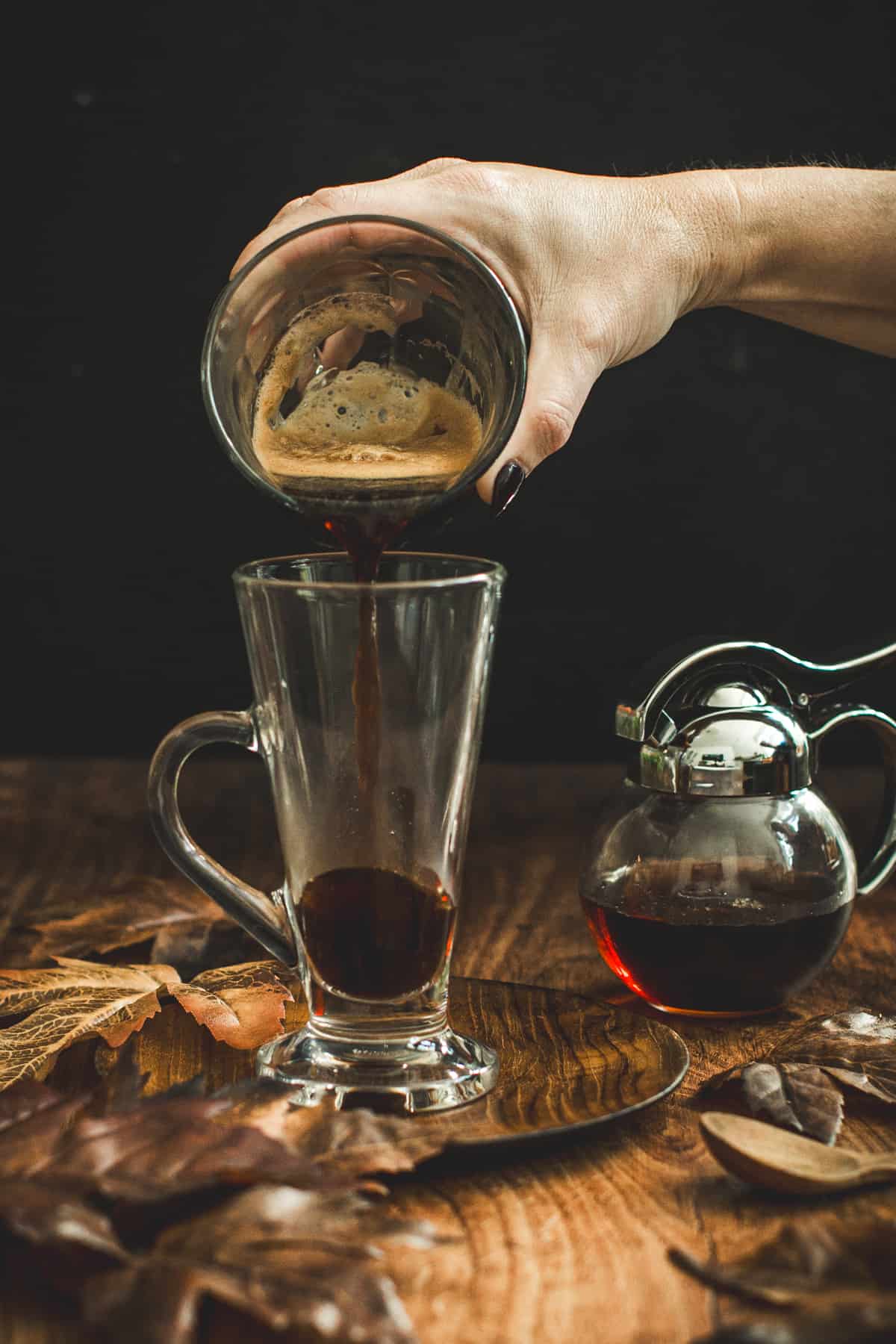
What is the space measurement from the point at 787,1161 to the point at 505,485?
1.27ft

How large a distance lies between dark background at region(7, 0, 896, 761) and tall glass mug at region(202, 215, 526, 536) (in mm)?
831

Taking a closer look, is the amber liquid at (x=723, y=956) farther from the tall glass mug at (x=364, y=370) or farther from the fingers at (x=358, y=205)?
the fingers at (x=358, y=205)

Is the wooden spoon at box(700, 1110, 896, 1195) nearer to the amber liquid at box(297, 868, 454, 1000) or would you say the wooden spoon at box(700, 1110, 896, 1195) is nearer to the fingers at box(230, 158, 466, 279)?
the amber liquid at box(297, 868, 454, 1000)

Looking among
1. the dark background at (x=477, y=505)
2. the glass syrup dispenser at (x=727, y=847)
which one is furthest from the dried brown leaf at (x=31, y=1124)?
the dark background at (x=477, y=505)

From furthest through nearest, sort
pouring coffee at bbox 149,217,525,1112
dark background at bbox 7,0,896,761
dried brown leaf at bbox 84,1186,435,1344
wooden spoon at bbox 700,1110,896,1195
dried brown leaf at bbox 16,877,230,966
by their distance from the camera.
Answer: dark background at bbox 7,0,896,761 → dried brown leaf at bbox 16,877,230,966 → pouring coffee at bbox 149,217,525,1112 → wooden spoon at bbox 700,1110,896,1195 → dried brown leaf at bbox 84,1186,435,1344

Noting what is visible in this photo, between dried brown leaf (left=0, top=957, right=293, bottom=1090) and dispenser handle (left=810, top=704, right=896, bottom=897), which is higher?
dispenser handle (left=810, top=704, right=896, bottom=897)

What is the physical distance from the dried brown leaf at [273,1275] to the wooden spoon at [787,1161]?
14 cm

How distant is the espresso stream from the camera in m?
0.68

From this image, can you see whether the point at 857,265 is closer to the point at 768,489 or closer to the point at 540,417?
the point at 540,417

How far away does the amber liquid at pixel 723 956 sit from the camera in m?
0.79

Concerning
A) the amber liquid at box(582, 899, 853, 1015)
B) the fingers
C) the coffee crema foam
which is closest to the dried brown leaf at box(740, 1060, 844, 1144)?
the amber liquid at box(582, 899, 853, 1015)

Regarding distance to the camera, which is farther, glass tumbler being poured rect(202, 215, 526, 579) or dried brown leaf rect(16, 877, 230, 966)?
dried brown leaf rect(16, 877, 230, 966)

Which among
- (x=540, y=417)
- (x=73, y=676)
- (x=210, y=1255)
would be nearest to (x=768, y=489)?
(x=73, y=676)

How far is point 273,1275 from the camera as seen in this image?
1.57 ft
